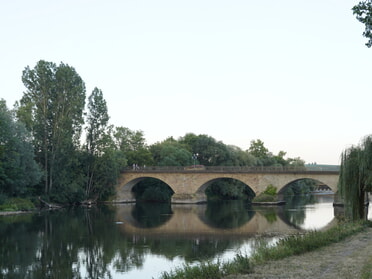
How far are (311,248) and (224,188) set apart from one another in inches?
1773

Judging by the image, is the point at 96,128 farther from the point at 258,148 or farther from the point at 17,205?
the point at 258,148

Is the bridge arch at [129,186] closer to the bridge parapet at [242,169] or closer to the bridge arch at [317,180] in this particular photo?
the bridge parapet at [242,169]

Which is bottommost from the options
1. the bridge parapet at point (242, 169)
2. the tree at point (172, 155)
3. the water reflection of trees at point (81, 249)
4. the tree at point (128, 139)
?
the water reflection of trees at point (81, 249)

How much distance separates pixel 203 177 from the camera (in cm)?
5150

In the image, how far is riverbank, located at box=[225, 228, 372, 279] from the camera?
10.4 metres

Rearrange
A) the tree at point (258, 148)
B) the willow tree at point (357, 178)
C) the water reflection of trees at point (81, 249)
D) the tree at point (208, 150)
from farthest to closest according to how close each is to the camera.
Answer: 1. the tree at point (258, 148)
2. the tree at point (208, 150)
3. the willow tree at point (357, 178)
4. the water reflection of trees at point (81, 249)

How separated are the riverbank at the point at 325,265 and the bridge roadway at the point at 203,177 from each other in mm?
31026

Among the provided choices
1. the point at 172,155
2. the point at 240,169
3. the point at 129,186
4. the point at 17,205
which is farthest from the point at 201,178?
the point at 17,205

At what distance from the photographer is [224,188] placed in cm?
5919

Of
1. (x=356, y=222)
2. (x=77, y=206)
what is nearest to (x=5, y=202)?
(x=77, y=206)

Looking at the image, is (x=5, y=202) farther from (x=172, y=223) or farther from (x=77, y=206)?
(x=172, y=223)

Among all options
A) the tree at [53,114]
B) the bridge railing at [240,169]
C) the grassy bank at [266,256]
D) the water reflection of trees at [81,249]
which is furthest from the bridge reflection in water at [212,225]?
the tree at [53,114]

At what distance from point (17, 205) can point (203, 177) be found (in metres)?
21.0

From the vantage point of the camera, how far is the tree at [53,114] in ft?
139
